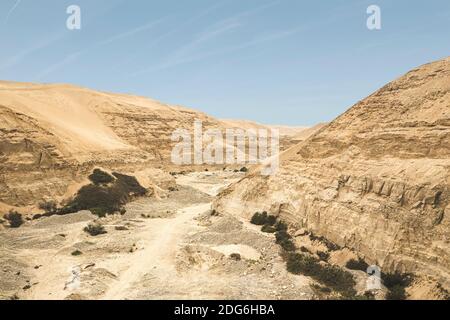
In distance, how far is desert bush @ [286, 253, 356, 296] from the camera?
1580cm

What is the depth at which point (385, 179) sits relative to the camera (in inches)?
696

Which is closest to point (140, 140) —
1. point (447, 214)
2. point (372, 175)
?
point (372, 175)

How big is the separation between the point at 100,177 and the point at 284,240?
19.3m

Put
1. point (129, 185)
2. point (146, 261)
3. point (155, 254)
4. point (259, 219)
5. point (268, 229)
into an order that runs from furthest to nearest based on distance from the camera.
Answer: point (129, 185) < point (259, 219) < point (268, 229) < point (155, 254) < point (146, 261)

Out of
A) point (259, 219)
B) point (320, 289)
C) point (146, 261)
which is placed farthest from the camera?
point (259, 219)

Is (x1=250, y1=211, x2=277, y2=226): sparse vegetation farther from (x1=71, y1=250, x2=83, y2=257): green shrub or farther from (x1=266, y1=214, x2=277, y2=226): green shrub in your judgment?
(x1=71, y1=250, x2=83, y2=257): green shrub

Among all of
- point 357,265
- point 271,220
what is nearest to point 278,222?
point 271,220

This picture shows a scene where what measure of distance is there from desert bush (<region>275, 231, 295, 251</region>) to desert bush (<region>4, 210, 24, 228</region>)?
56.6 ft

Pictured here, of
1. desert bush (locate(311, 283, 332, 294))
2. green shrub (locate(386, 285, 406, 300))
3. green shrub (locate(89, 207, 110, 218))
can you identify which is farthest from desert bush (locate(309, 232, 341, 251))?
green shrub (locate(89, 207, 110, 218))

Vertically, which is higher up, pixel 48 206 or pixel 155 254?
pixel 48 206

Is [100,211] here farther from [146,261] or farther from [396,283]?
[396,283]

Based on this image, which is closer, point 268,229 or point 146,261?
point 146,261

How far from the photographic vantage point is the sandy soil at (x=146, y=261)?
16.1 metres

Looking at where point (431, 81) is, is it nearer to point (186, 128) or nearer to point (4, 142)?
point (4, 142)
